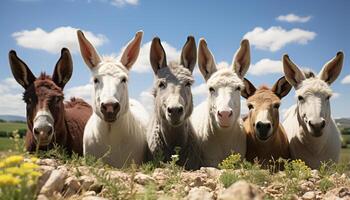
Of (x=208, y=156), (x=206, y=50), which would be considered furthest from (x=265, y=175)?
(x=206, y=50)

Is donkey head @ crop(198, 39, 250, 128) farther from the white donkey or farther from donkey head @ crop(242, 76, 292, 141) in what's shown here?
the white donkey

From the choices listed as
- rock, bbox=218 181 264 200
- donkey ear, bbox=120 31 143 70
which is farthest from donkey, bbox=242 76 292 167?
rock, bbox=218 181 264 200

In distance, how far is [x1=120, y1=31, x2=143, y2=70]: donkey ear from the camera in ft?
28.4

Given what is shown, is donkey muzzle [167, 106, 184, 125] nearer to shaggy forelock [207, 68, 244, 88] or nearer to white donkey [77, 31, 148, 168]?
white donkey [77, 31, 148, 168]

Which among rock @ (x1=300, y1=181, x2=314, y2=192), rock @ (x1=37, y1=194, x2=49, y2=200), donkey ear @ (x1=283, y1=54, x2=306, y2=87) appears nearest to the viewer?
rock @ (x1=37, y1=194, x2=49, y2=200)

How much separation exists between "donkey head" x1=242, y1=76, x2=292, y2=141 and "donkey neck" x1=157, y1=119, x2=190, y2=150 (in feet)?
4.96

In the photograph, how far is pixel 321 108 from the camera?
8.16 m

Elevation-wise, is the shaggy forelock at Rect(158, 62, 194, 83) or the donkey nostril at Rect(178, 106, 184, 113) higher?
the shaggy forelock at Rect(158, 62, 194, 83)

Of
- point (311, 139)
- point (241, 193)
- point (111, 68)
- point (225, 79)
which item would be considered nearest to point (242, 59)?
point (225, 79)

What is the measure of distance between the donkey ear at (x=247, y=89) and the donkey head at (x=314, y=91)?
85 cm

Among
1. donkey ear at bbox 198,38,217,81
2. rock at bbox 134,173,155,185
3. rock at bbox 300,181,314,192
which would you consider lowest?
rock at bbox 300,181,314,192

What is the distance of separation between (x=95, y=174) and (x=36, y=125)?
10.5ft

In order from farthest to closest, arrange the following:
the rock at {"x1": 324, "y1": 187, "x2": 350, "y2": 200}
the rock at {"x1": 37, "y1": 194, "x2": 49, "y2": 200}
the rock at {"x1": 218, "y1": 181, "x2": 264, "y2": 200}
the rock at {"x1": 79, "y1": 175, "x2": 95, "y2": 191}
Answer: the rock at {"x1": 324, "y1": 187, "x2": 350, "y2": 200} < the rock at {"x1": 79, "y1": 175, "x2": 95, "y2": 191} < the rock at {"x1": 37, "y1": 194, "x2": 49, "y2": 200} < the rock at {"x1": 218, "y1": 181, "x2": 264, "y2": 200}

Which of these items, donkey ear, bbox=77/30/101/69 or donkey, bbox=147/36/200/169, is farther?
donkey ear, bbox=77/30/101/69
